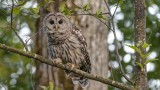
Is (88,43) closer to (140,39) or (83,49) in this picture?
(83,49)

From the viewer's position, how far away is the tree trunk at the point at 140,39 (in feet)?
12.5

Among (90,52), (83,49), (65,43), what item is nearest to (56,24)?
(65,43)

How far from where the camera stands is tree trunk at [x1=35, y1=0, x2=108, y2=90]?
658 cm

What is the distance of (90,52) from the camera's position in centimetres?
668

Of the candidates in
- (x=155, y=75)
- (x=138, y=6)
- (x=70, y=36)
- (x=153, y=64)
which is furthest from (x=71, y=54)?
(x=153, y=64)

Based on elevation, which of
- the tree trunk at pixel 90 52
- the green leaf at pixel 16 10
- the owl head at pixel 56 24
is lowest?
the tree trunk at pixel 90 52

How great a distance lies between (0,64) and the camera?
853 cm

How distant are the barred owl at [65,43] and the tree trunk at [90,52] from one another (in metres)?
0.96

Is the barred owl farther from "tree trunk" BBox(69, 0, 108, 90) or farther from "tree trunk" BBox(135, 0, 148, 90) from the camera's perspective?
"tree trunk" BBox(135, 0, 148, 90)

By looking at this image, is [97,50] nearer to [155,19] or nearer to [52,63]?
[155,19]

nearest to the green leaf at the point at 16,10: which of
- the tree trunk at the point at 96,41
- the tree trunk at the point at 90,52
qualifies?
the tree trunk at the point at 90,52

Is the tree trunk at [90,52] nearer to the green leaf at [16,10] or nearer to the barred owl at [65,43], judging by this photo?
the barred owl at [65,43]

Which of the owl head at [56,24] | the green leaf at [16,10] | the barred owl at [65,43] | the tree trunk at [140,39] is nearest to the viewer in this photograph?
the tree trunk at [140,39]

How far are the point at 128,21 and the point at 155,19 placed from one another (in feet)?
2.92
